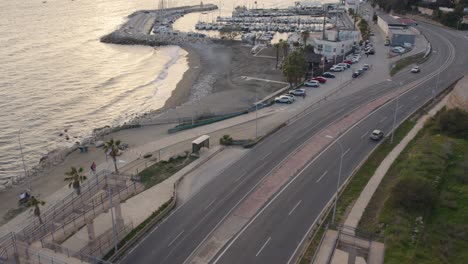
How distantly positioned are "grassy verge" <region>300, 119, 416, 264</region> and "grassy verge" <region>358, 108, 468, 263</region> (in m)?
1.64

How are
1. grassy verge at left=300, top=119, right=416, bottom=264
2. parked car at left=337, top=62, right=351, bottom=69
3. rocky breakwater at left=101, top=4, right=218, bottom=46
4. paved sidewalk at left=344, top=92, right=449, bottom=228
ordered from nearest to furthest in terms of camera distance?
1. grassy verge at left=300, top=119, right=416, bottom=264
2. paved sidewalk at left=344, top=92, right=449, bottom=228
3. parked car at left=337, top=62, right=351, bottom=69
4. rocky breakwater at left=101, top=4, right=218, bottom=46

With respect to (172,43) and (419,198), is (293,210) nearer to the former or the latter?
(419,198)

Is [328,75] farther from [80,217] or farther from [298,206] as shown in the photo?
[80,217]

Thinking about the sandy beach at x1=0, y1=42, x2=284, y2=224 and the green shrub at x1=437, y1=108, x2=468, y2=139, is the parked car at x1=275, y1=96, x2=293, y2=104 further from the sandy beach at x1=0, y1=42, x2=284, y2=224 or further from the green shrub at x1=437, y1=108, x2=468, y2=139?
the green shrub at x1=437, y1=108, x2=468, y2=139

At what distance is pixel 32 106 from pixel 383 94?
62.2 m

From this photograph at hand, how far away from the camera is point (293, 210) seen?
119 ft

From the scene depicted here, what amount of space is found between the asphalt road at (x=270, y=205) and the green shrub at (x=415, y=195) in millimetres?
6287

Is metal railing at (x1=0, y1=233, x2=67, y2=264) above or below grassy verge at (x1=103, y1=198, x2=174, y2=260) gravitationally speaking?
above

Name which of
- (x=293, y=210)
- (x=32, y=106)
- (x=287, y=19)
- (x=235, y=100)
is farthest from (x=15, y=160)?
(x=287, y=19)

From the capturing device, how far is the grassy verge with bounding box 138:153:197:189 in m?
44.0

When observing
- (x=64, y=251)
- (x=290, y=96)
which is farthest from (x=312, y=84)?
(x=64, y=251)

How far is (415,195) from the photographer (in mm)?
34938

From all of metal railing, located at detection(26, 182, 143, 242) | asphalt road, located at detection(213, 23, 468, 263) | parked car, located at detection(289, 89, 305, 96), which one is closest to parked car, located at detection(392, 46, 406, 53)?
parked car, located at detection(289, 89, 305, 96)

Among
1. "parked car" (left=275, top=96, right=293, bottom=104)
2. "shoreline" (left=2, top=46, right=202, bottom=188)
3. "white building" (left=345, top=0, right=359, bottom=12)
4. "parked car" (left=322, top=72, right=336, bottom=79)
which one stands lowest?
"shoreline" (left=2, top=46, right=202, bottom=188)
